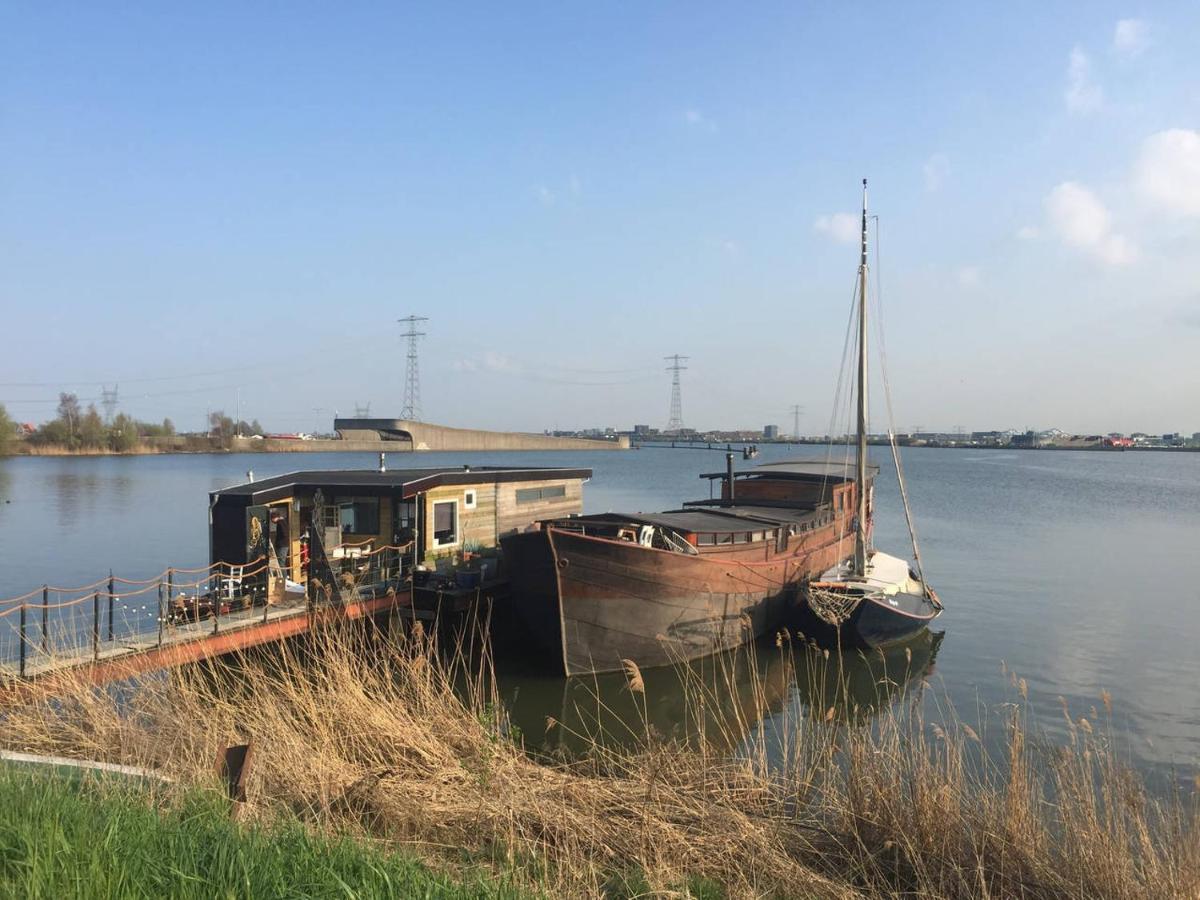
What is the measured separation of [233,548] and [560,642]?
7506 millimetres

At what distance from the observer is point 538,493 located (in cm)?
2366

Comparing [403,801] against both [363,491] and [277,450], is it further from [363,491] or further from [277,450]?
[277,450]

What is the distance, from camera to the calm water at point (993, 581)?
48.8ft

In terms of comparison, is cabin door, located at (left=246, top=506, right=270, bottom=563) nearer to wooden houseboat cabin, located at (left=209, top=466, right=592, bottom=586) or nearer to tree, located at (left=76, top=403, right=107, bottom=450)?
wooden houseboat cabin, located at (left=209, top=466, right=592, bottom=586)

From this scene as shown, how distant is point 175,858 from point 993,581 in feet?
92.8

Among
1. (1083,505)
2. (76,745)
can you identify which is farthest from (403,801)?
(1083,505)

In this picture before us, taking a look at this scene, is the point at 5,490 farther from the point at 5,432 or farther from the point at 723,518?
the point at 723,518

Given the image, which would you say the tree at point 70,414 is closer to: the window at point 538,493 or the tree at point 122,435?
the tree at point 122,435

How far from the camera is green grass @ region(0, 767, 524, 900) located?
13.6 feet

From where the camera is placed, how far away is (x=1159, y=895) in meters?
5.35

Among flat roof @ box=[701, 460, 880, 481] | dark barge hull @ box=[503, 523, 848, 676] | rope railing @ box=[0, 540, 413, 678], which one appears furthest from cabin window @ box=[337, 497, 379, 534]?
flat roof @ box=[701, 460, 880, 481]

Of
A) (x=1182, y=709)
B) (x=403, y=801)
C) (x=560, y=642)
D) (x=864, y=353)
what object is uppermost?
(x=864, y=353)

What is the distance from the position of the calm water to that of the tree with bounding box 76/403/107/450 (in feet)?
137

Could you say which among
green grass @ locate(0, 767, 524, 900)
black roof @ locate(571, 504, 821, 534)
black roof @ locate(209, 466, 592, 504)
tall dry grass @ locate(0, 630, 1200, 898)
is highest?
black roof @ locate(209, 466, 592, 504)
